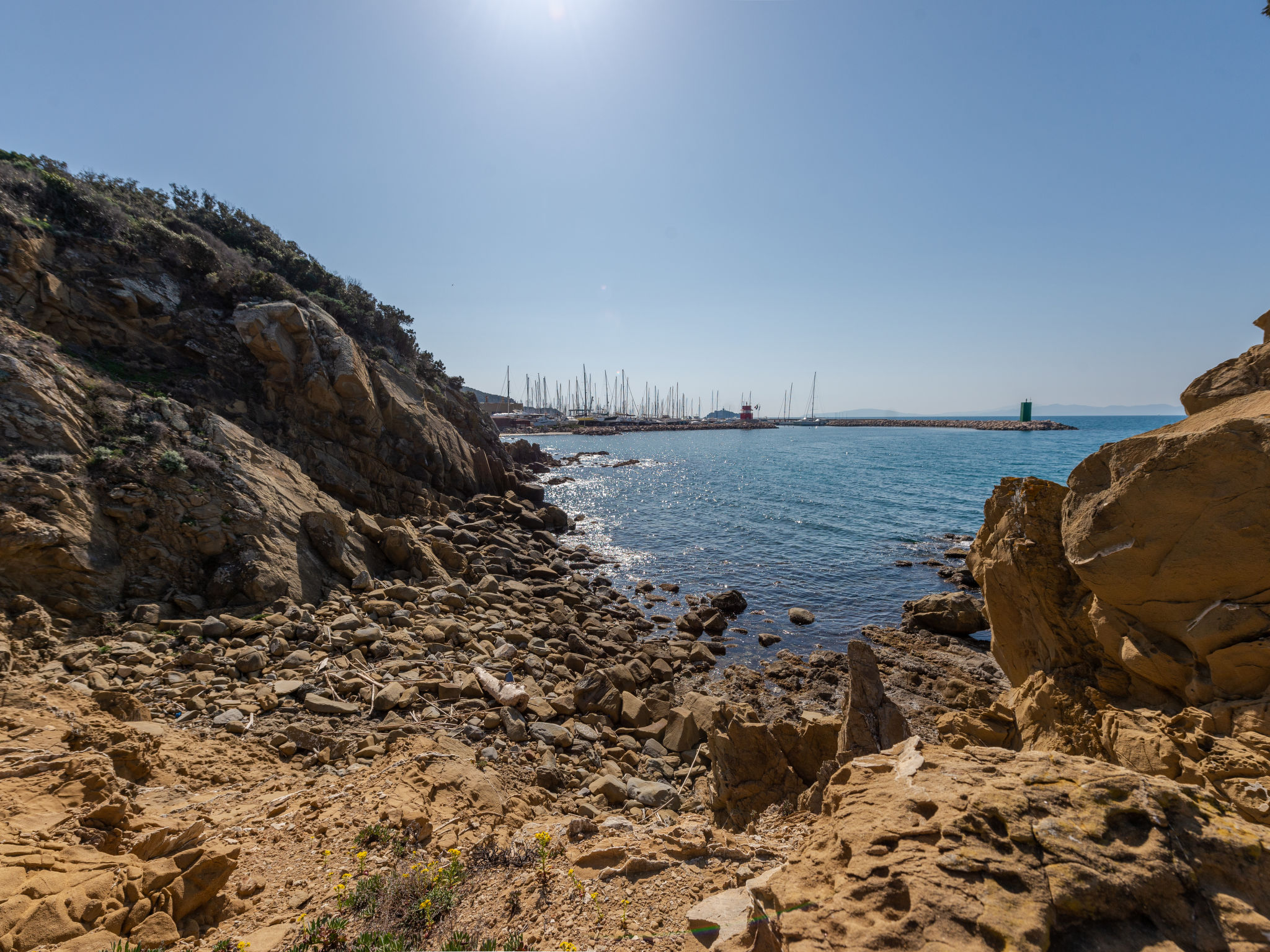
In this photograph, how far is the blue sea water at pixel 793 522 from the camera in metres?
18.4

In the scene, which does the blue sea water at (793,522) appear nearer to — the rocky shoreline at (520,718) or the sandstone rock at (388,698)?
the rocky shoreline at (520,718)

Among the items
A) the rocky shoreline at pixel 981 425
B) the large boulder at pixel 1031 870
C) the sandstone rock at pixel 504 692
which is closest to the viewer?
the large boulder at pixel 1031 870

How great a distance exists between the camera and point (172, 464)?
10.3m

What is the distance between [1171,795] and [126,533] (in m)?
14.4

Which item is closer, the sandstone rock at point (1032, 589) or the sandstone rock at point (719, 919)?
the sandstone rock at point (719, 919)

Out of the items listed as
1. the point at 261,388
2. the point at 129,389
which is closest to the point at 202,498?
the point at 129,389

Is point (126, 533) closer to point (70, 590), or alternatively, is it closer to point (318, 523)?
point (70, 590)

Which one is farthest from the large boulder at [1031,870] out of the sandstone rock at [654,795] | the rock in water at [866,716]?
the sandstone rock at [654,795]

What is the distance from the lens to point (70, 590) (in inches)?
317

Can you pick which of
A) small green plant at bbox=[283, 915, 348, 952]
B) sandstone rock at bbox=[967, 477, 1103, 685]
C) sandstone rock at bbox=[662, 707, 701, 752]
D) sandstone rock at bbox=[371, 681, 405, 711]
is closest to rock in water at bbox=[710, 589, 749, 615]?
sandstone rock at bbox=[662, 707, 701, 752]

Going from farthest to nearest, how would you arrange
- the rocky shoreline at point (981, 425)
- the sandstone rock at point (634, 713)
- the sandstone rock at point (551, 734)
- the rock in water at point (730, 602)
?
the rocky shoreline at point (981, 425), the rock in water at point (730, 602), the sandstone rock at point (634, 713), the sandstone rock at point (551, 734)

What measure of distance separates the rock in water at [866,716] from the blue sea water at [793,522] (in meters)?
7.83

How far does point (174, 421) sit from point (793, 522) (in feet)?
91.6

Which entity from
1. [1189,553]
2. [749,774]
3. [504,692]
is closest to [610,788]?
[749,774]
